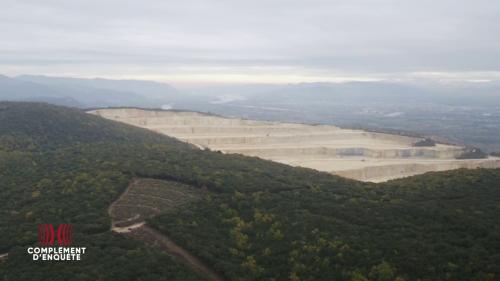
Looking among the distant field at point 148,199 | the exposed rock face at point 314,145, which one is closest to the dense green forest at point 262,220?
the distant field at point 148,199

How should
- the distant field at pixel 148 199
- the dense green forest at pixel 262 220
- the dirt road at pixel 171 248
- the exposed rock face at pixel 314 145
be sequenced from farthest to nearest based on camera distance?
the exposed rock face at pixel 314 145 < the distant field at pixel 148 199 < the dirt road at pixel 171 248 < the dense green forest at pixel 262 220

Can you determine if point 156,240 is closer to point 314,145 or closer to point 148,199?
point 148,199

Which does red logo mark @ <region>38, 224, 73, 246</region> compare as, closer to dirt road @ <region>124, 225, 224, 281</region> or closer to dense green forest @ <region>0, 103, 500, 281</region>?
dense green forest @ <region>0, 103, 500, 281</region>

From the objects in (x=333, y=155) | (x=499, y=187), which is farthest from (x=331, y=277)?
(x=333, y=155)

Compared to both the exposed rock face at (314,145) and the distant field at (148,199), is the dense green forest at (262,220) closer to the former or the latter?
the distant field at (148,199)

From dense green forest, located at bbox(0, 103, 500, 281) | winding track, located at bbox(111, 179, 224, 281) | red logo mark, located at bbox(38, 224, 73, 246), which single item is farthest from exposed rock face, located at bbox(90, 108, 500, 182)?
red logo mark, located at bbox(38, 224, 73, 246)

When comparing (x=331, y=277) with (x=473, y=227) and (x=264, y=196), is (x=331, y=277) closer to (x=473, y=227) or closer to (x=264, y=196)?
(x=473, y=227)
